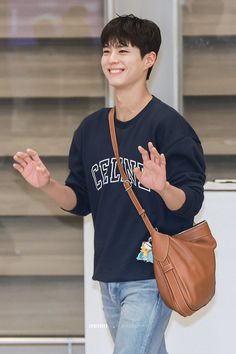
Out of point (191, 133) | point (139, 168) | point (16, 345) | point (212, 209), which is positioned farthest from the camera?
point (16, 345)

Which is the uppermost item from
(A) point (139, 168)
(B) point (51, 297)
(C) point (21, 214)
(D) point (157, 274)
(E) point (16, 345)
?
(A) point (139, 168)

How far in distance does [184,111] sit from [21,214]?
98cm

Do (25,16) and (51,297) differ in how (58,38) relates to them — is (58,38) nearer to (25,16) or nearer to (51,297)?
(25,16)

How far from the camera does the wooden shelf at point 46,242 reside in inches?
159

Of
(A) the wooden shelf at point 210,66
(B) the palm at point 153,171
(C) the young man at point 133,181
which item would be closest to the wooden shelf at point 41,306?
(A) the wooden shelf at point 210,66

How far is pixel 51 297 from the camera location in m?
4.10

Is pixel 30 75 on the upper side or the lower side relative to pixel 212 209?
upper

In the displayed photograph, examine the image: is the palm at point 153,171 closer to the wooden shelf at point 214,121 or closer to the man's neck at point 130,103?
the man's neck at point 130,103

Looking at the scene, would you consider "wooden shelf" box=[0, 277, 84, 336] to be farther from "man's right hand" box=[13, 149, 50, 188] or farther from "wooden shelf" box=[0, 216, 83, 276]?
"man's right hand" box=[13, 149, 50, 188]

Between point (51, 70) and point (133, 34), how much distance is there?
132cm

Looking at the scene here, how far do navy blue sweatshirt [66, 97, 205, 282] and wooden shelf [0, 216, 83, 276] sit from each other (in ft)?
4.35

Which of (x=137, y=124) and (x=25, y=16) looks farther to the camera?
(x=25, y=16)

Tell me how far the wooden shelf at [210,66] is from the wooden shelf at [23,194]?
2.56ft

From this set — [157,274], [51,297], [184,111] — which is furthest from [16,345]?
[157,274]
